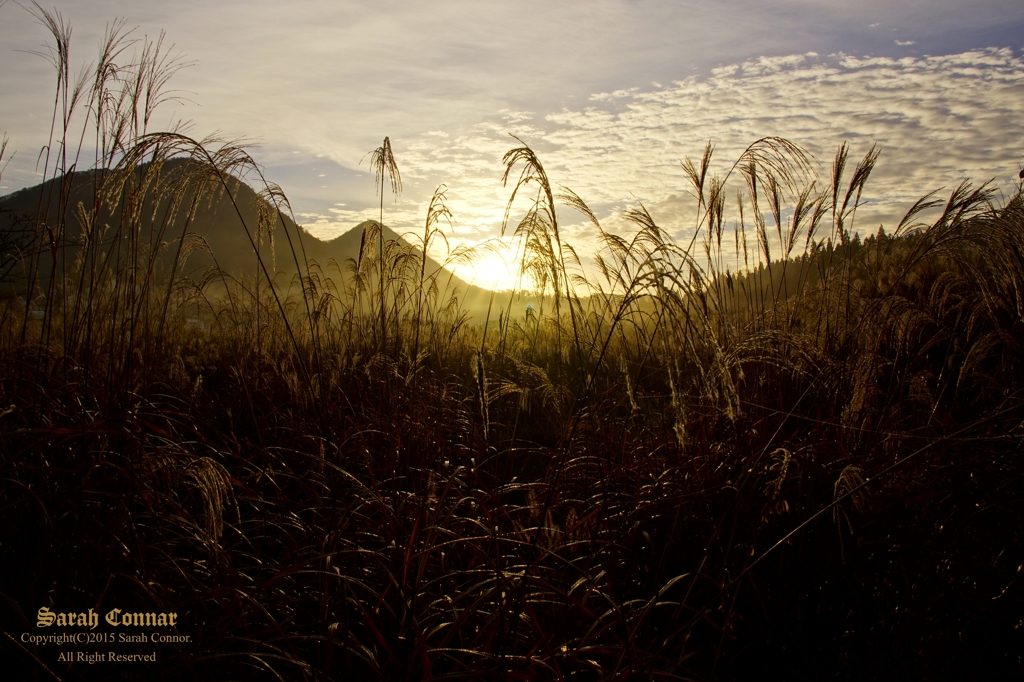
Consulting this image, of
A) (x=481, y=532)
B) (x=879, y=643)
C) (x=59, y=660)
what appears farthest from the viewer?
(x=481, y=532)

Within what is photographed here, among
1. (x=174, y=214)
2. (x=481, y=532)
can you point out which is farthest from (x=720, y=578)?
(x=174, y=214)

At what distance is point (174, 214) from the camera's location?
8.60ft

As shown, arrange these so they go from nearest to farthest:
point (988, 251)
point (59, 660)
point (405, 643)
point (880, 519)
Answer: point (59, 660), point (405, 643), point (880, 519), point (988, 251)

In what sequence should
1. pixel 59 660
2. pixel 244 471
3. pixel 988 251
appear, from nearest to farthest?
pixel 59 660
pixel 988 251
pixel 244 471

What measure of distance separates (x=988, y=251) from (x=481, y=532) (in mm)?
2478

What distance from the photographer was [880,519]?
2027 mm

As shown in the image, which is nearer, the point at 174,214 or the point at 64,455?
the point at 64,455

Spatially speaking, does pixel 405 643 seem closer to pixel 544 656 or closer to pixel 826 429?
pixel 544 656

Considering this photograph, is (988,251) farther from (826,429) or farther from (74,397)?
(74,397)

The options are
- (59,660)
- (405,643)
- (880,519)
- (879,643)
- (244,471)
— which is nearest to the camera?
(59,660)

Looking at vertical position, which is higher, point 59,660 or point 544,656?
point 59,660

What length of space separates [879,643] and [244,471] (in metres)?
2.84

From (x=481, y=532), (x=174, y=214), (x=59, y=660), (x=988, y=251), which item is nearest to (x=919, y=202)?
(x=988, y=251)

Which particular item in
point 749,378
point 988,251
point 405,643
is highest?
point 988,251
